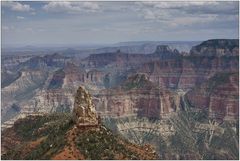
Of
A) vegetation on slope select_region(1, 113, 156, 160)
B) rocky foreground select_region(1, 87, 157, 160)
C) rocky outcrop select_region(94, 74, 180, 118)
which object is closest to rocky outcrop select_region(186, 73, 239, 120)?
rocky outcrop select_region(94, 74, 180, 118)

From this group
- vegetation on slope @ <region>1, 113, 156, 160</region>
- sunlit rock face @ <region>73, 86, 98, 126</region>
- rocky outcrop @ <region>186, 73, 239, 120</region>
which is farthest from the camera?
rocky outcrop @ <region>186, 73, 239, 120</region>

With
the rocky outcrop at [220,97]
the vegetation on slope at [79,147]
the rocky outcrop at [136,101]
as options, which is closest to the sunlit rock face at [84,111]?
the vegetation on slope at [79,147]

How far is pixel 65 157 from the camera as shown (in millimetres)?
49969

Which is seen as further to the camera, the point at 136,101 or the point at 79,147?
the point at 136,101

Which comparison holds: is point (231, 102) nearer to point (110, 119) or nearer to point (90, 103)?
point (110, 119)

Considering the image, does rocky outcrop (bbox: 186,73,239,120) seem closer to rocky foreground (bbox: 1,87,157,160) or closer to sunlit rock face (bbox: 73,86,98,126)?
rocky foreground (bbox: 1,87,157,160)

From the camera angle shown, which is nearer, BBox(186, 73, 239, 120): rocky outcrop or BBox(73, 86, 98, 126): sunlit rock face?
BBox(73, 86, 98, 126): sunlit rock face

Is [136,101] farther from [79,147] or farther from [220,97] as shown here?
[79,147]

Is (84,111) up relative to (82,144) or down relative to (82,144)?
up

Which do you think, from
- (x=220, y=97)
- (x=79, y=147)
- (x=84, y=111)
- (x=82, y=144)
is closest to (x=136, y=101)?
(x=220, y=97)

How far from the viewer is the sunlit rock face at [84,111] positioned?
2158 inches

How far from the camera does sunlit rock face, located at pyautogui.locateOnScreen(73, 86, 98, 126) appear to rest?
180 ft

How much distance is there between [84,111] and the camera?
181 feet

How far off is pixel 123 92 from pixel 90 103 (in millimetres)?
122566
